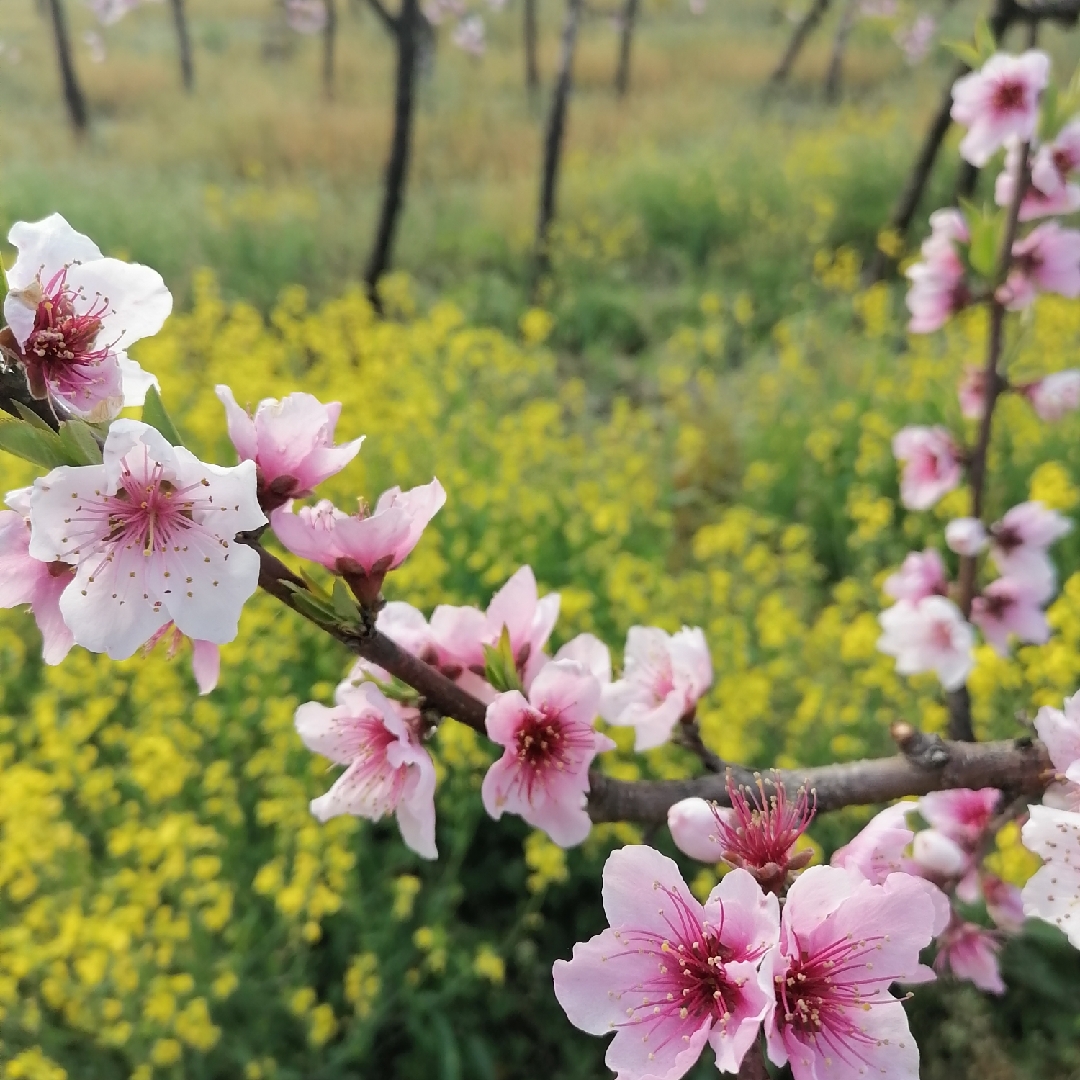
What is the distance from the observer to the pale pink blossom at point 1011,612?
1.71m

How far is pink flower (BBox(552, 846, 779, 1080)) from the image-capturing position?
2.05 ft

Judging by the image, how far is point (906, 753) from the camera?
80cm

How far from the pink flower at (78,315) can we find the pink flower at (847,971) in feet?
2.07

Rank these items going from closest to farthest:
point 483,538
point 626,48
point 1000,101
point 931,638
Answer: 1. point 1000,101
2. point 931,638
3. point 483,538
4. point 626,48

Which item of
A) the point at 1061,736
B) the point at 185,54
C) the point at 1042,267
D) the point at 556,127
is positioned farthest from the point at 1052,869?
the point at 185,54

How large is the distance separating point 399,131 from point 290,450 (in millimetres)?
4912

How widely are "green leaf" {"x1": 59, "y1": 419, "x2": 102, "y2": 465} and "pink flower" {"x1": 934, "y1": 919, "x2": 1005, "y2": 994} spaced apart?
1.16m

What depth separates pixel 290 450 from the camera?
2.54 feet

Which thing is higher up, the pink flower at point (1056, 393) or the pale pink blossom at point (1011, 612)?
the pink flower at point (1056, 393)

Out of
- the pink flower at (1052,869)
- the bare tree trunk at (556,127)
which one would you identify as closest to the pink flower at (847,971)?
the pink flower at (1052,869)

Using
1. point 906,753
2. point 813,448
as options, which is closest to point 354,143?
point 813,448

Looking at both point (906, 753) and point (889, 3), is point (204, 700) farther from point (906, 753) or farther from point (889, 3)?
point (889, 3)

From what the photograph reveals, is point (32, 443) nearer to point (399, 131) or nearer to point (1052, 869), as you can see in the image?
point (1052, 869)

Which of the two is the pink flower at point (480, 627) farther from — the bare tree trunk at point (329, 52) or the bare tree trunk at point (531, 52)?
the bare tree trunk at point (531, 52)
